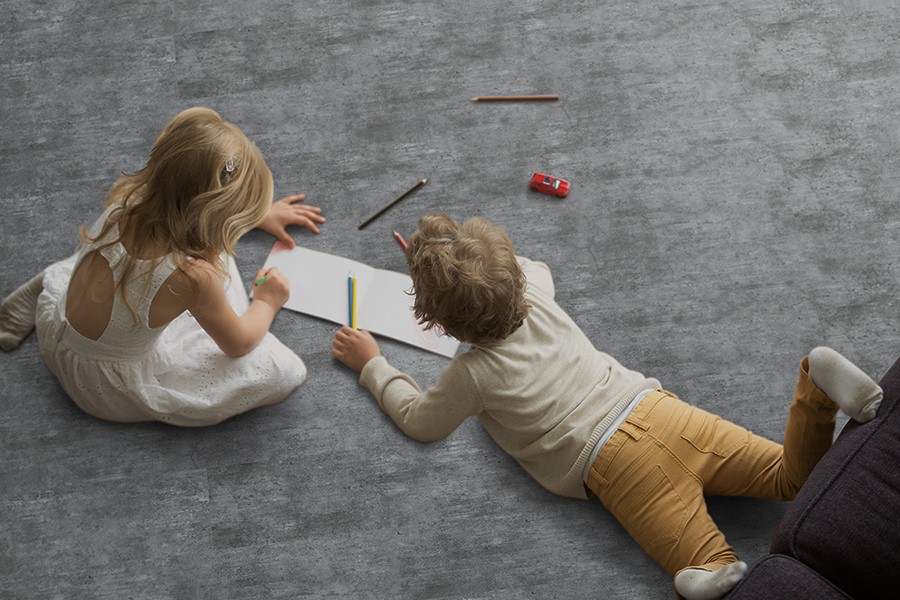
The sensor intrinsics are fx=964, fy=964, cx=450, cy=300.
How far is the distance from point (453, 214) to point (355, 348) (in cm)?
39

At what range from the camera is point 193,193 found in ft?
5.22

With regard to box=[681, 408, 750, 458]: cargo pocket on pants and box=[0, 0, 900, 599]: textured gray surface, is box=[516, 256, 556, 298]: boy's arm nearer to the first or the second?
box=[0, 0, 900, 599]: textured gray surface

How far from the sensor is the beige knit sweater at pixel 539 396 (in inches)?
68.6

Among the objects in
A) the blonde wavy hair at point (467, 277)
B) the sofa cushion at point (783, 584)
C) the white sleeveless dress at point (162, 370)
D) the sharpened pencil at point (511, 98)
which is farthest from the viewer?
the sharpened pencil at point (511, 98)

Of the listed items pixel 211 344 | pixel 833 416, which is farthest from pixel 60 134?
pixel 833 416

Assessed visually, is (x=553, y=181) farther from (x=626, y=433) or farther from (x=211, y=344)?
(x=211, y=344)

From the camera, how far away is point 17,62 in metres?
2.33

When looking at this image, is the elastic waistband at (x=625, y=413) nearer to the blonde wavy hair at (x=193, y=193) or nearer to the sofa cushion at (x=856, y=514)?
the sofa cushion at (x=856, y=514)

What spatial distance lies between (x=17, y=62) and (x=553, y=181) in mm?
1326

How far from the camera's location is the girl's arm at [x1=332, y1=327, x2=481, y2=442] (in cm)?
177

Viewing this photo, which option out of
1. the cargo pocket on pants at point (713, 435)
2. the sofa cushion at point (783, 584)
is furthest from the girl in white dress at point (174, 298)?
the sofa cushion at point (783, 584)

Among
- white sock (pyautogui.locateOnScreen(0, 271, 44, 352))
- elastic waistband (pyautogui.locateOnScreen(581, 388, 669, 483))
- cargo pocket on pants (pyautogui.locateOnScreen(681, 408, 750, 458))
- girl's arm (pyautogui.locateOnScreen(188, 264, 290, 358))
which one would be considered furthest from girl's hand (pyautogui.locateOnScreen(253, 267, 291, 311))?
cargo pocket on pants (pyautogui.locateOnScreen(681, 408, 750, 458))

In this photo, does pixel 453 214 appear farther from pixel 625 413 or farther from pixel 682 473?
pixel 682 473

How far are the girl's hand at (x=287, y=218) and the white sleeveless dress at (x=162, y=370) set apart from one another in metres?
0.16
